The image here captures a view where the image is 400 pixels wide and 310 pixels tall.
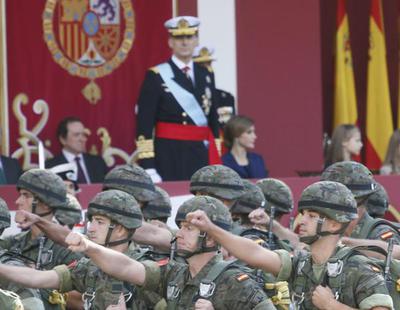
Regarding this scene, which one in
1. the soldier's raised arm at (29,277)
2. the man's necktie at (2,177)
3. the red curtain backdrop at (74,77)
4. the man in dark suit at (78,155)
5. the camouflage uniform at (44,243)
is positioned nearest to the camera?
the soldier's raised arm at (29,277)

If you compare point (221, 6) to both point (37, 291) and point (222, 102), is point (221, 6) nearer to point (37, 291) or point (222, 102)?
point (222, 102)

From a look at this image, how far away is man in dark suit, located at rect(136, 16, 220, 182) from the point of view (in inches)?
618

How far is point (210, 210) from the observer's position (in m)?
10.4

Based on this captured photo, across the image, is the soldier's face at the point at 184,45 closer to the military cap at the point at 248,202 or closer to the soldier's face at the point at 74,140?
the soldier's face at the point at 74,140

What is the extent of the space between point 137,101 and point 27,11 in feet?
5.28

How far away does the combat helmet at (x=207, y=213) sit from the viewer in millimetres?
10359

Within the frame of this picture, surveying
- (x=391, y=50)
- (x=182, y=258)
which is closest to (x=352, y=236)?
(x=182, y=258)

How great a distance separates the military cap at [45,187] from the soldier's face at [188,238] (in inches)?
73.2

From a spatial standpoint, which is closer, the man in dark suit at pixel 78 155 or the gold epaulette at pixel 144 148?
the gold epaulette at pixel 144 148

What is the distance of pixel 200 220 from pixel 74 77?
7613 mm

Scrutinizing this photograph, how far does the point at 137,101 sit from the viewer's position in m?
16.3

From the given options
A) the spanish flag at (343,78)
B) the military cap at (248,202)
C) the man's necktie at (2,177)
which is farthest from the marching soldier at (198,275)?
the spanish flag at (343,78)

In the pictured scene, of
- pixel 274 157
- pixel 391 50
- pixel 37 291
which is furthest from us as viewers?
pixel 391 50

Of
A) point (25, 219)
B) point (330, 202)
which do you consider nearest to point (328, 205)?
point (330, 202)
